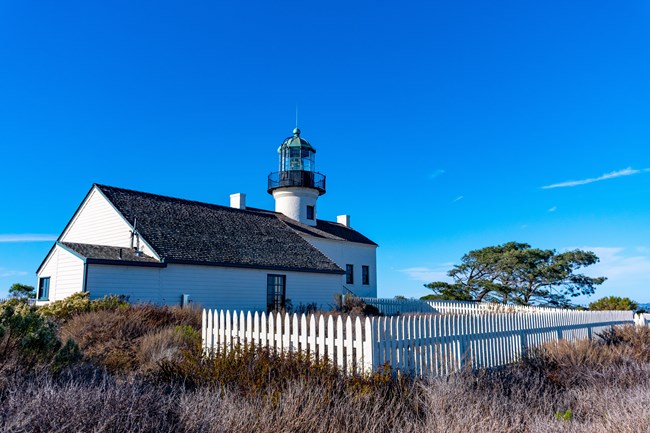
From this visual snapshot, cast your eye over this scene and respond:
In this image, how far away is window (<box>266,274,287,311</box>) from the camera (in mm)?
20455

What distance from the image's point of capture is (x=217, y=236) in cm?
2081

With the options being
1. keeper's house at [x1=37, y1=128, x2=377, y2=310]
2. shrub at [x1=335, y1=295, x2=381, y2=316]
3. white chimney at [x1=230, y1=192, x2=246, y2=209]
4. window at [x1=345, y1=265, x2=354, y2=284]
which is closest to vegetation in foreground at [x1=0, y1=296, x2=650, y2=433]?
keeper's house at [x1=37, y1=128, x2=377, y2=310]

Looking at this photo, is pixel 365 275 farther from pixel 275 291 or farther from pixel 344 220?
pixel 275 291

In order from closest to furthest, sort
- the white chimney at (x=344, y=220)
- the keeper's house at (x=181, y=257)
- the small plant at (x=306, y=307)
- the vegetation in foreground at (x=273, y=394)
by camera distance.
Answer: the vegetation in foreground at (x=273, y=394)
the keeper's house at (x=181, y=257)
the small plant at (x=306, y=307)
the white chimney at (x=344, y=220)

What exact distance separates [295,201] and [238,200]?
4.20 meters

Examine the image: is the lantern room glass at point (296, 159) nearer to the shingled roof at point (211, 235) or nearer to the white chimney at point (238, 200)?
the white chimney at point (238, 200)

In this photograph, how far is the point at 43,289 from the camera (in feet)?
58.3

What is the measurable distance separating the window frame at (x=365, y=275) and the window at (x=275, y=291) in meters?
11.6

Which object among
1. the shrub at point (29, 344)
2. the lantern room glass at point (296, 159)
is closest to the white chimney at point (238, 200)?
the lantern room glass at point (296, 159)

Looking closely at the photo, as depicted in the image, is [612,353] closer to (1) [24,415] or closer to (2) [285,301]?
(1) [24,415]

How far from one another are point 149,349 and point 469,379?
511 cm

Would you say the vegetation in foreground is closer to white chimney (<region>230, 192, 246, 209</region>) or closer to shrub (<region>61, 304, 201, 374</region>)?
shrub (<region>61, 304, 201, 374</region>)

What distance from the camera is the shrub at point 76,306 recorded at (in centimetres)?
1266

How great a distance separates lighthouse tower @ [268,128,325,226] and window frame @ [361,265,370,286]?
14.2 feet
